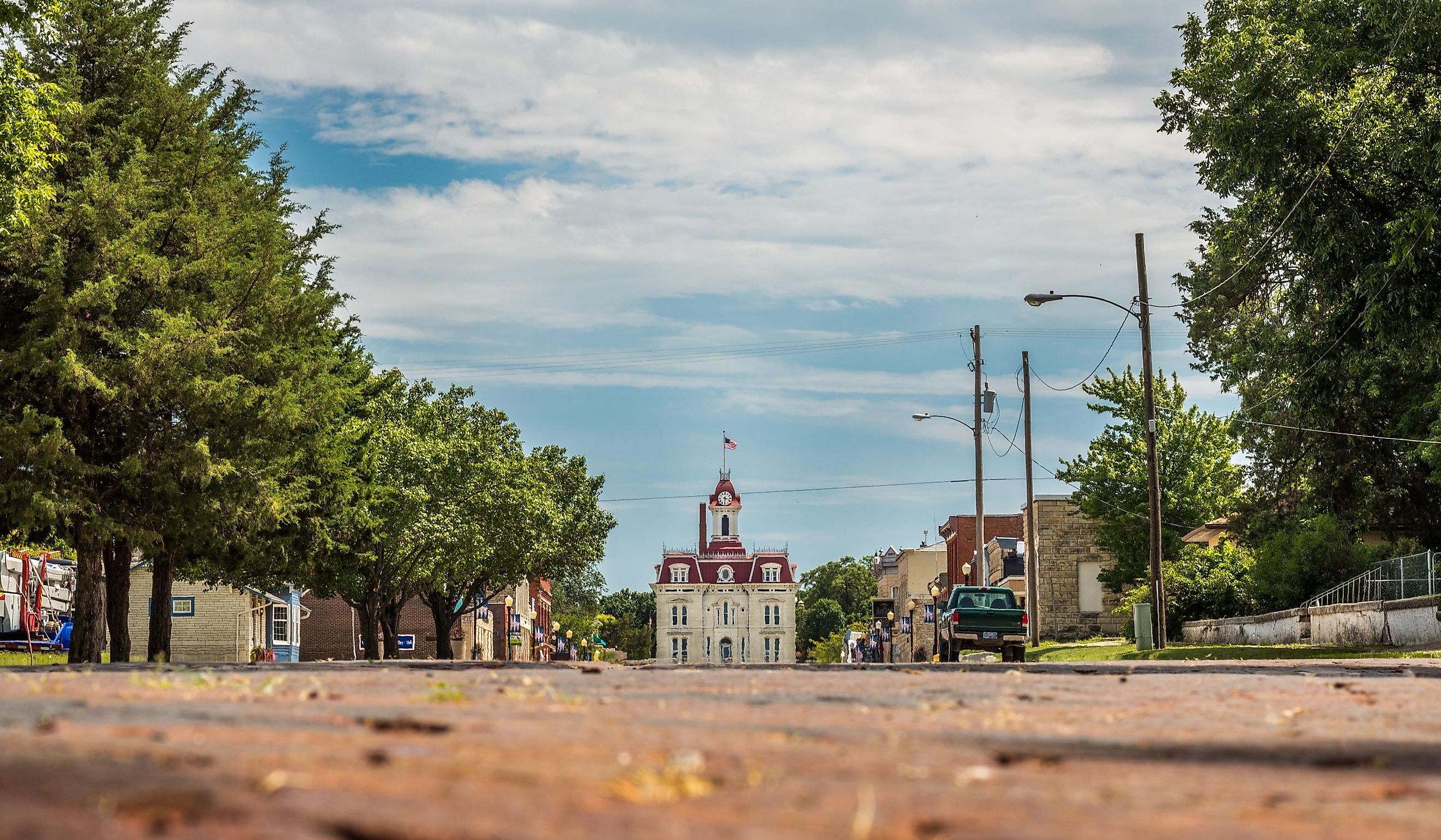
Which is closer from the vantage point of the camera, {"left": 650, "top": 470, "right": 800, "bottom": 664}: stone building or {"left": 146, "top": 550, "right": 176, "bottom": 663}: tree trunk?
{"left": 146, "top": 550, "right": 176, "bottom": 663}: tree trunk

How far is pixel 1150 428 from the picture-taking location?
1412 inches

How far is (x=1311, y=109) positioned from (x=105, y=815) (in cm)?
2528

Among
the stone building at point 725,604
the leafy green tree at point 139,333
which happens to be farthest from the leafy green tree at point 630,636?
the leafy green tree at point 139,333

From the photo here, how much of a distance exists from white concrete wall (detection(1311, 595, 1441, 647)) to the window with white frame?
41.2 metres

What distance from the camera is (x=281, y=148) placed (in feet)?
109

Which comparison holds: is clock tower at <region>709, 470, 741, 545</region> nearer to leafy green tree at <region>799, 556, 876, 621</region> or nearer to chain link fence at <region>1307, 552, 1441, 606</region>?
leafy green tree at <region>799, 556, 876, 621</region>

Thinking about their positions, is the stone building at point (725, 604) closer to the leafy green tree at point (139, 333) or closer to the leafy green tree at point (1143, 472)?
the leafy green tree at point (1143, 472)

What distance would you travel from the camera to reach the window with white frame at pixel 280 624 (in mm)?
59688

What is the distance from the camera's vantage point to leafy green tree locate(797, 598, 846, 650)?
181625 millimetres

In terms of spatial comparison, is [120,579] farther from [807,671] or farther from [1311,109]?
[1311,109]

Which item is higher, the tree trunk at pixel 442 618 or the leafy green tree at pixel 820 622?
the tree trunk at pixel 442 618

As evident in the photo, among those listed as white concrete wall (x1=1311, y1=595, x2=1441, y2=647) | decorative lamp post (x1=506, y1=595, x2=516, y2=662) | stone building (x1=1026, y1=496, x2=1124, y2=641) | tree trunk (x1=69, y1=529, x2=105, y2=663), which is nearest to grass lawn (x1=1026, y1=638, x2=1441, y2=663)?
white concrete wall (x1=1311, y1=595, x2=1441, y2=647)

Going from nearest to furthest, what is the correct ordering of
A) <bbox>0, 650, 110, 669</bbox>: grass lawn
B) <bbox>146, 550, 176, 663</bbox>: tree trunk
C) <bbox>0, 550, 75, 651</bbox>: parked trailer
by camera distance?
<bbox>146, 550, 176, 663</bbox>: tree trunk < <bbox>0, 650, 110, 669</bbox>: grass lawn < <bbox>0, 550, 75, 651</bbox>: parked trailer

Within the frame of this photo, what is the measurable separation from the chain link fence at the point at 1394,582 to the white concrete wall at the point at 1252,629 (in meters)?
0.78
